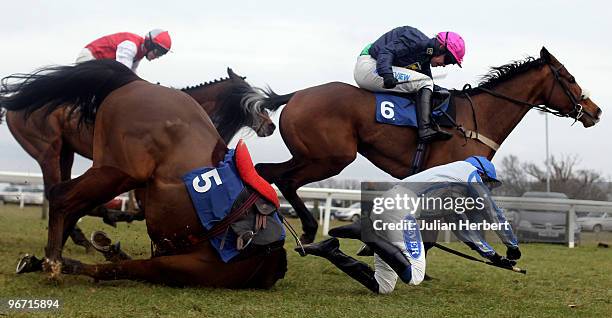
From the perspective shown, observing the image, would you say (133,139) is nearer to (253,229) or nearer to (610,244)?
(253,229)

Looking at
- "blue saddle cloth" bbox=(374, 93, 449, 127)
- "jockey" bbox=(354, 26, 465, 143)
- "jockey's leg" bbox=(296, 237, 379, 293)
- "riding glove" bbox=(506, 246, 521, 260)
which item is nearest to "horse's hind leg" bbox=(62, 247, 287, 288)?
"jockey's leg" bbox=(296, 237, 379, 293)

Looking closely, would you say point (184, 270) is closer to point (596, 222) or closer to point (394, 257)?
point (394, 257)

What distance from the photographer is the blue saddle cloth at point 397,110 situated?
256 inches

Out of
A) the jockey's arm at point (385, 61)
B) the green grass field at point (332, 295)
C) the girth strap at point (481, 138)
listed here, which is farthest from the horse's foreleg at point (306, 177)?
the girth strap at point (481, 138)

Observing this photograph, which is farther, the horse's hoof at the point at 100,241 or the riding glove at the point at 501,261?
the horse's hoof at the point at 100,241

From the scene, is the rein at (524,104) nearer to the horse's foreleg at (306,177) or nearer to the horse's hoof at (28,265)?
the horse's foreleg at (306,177)

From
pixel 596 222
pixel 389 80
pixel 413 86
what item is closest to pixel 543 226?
pixel 596 222

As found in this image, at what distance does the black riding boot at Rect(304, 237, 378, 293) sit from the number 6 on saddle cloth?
242mm

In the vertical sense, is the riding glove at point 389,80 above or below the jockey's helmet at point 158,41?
below

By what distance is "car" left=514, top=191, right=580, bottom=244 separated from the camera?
1158 cm

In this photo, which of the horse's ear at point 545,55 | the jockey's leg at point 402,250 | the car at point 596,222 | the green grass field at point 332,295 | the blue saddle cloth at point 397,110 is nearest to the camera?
the green grass field at point 332,295

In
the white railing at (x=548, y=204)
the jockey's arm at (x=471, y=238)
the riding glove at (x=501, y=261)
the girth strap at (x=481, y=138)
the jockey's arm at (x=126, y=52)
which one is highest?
the jockey's arm at (x=126, y=52)

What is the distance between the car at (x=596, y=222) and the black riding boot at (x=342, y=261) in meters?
8.60

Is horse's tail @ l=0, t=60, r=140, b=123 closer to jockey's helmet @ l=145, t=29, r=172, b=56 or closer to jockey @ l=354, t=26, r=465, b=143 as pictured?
jockey @ l=354, t=26, r=465, b=143
